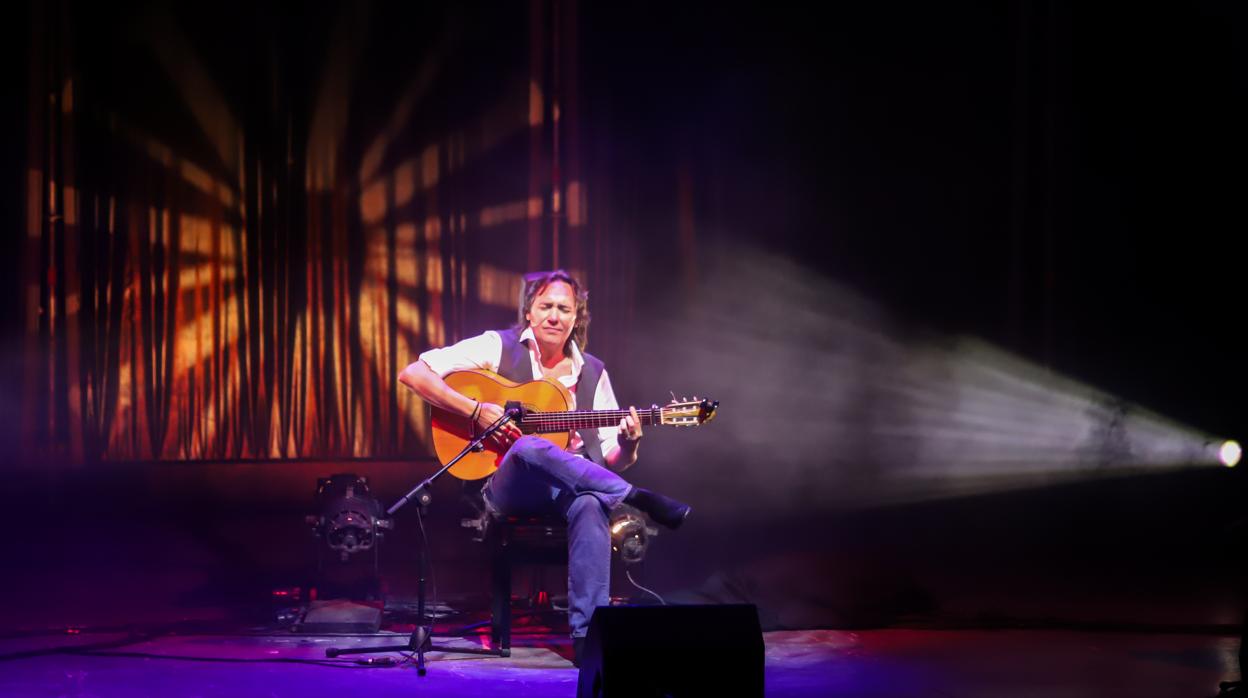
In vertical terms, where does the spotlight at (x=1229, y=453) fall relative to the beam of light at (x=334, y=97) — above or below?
below

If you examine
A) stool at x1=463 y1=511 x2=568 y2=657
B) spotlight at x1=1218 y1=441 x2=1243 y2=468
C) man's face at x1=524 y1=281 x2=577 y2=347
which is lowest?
stool at x1=463 y1=511 x2=568 y2=657

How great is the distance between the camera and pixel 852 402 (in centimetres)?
649

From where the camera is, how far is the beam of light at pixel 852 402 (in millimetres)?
6395

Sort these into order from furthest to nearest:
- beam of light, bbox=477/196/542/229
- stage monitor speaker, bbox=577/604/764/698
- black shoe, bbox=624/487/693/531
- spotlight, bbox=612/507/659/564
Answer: beam of light, bbox=477/196/542/229 < spotlight, bbox=612/507/659/564 < black shoe, bbox=624/487/693/531 < stage monitor speaker, bbox=577/604/764/698

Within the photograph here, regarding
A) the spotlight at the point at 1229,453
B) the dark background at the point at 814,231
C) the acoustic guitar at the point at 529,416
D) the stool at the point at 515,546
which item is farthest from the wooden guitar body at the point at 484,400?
the spotlight at the point at 1229,453

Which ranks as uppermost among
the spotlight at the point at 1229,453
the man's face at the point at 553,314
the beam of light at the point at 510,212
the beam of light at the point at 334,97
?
the beam of light at the point at 334,97

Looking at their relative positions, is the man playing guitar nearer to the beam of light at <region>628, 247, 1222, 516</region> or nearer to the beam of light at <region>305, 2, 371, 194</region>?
the beam of light at <region>628, 247, 1222, 516</region>

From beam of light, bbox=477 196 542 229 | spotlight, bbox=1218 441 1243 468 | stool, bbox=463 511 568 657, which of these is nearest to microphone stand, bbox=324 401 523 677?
stool, bbox=463 511 568 657

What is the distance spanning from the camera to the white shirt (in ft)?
16.2

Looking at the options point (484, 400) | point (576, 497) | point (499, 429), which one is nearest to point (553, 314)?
point (484, 400)

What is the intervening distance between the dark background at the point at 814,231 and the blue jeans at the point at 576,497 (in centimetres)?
171

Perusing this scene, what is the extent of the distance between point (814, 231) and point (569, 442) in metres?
2.34

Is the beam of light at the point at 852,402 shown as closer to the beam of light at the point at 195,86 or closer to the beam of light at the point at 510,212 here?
the beam of light at the point at 510,212

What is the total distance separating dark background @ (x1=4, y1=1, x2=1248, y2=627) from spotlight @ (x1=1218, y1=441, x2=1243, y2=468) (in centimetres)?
8
